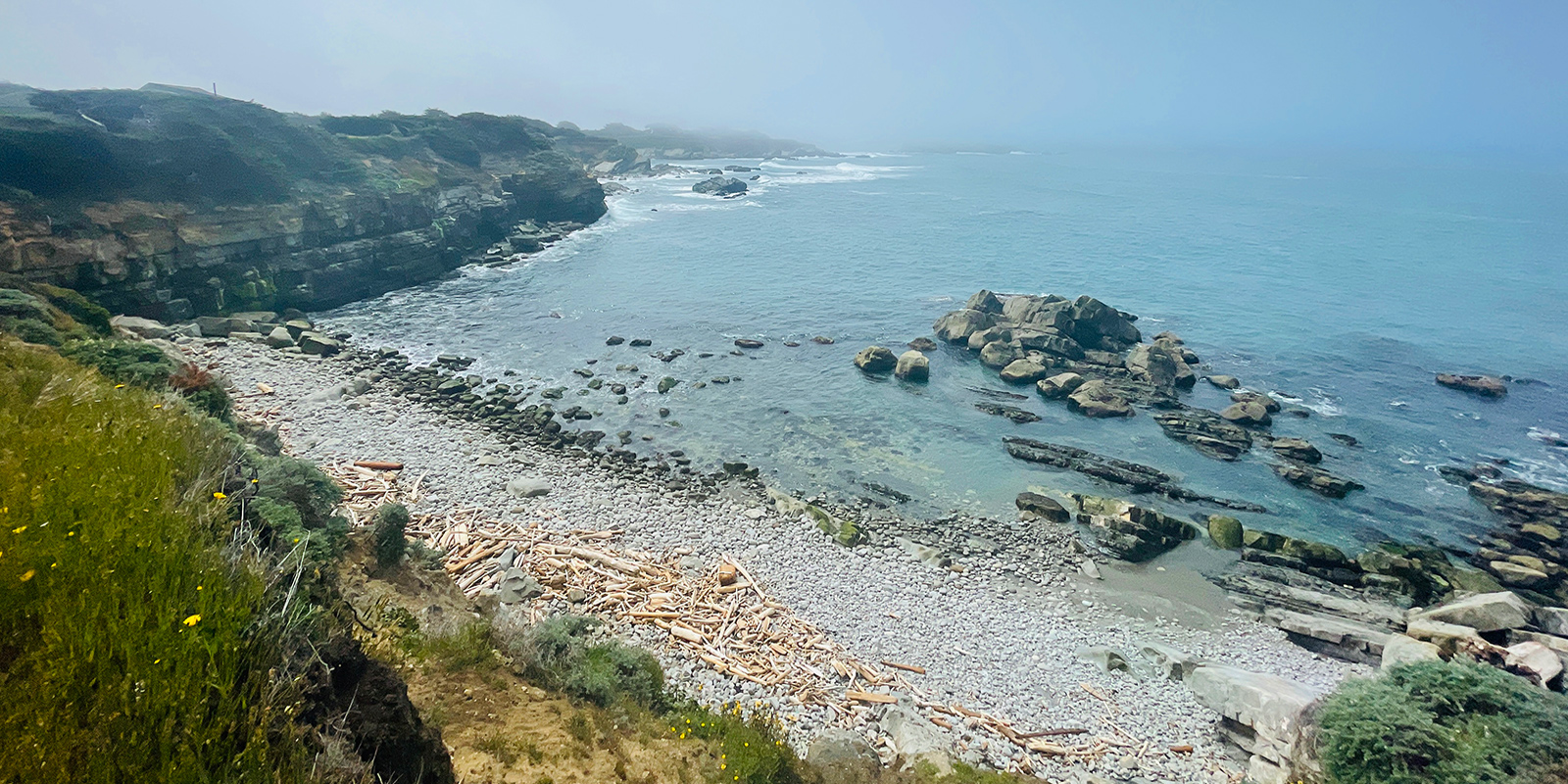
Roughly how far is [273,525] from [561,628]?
5130mm

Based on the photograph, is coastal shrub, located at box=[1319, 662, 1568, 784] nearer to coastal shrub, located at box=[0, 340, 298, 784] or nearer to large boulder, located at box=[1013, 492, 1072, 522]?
large boulder, located at box=[1013, 492, 1072, 522]

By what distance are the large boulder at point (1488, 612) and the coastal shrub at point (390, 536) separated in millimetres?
27004

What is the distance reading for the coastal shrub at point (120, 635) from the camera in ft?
11.8

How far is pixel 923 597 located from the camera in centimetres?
1895

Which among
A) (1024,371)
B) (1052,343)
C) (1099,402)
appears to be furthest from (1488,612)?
(1052,343)

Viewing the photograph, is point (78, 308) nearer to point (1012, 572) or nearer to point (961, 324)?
point (1012, 572)

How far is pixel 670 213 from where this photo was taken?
9144 cm

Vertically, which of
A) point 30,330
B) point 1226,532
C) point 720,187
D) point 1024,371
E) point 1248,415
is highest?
point 720,187

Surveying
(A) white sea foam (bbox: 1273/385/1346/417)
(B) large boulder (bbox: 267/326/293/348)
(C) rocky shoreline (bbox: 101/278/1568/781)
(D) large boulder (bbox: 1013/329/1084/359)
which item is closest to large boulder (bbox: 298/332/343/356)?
(B) large boulder (bbox: 267/326/293/348)

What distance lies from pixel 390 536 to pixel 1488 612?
91.7ft

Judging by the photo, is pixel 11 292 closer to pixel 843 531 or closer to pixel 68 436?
pixel 68 436

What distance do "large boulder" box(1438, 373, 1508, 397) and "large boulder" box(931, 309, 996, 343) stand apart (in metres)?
25.9

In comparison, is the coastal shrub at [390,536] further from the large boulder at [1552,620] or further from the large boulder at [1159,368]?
the large boulder at [1159,368]

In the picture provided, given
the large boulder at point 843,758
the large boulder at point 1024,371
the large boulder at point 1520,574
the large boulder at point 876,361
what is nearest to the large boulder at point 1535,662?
the large boulder at point 1520,574
